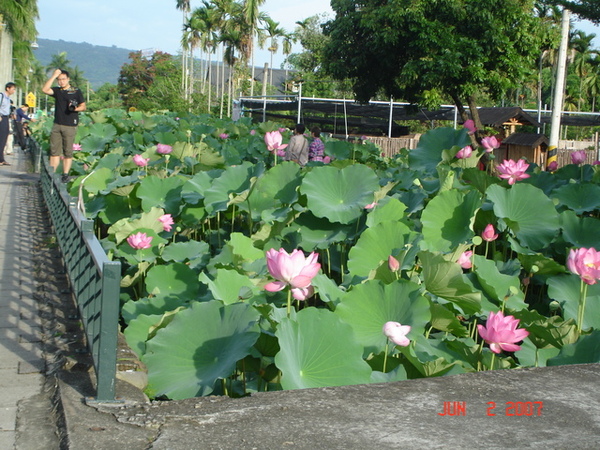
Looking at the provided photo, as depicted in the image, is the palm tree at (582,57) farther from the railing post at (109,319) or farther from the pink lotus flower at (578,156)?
the railing post at (109,319)

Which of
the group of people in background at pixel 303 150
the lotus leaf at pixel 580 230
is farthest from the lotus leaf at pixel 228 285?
the group of people in background at pixel 303 150

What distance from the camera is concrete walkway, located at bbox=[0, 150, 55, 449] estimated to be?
8.61 ft

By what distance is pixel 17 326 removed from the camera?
373 cm

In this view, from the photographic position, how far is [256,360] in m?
2.76

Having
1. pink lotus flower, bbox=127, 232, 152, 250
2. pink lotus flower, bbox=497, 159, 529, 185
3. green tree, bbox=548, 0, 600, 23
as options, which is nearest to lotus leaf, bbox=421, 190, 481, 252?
pink lotus flower, bbox=497, 159, 529, 185

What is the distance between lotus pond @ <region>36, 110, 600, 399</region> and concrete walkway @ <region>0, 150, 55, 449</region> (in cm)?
45

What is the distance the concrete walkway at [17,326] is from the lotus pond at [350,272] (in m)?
0.45

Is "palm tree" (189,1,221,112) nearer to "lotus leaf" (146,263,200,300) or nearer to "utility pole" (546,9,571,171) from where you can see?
"utility pole" (546,9,571,171)

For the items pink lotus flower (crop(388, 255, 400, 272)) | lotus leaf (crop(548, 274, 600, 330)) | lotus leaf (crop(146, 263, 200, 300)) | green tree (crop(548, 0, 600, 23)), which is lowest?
lotus leaf (crop(146, 263, 200, 300))

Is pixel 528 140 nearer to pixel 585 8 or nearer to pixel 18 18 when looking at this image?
pixel 585 8

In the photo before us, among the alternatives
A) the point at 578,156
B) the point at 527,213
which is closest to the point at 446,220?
the point at 527,213

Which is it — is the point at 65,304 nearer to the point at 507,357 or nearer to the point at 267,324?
the point at 267,324

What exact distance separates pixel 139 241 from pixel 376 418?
240 centimetres

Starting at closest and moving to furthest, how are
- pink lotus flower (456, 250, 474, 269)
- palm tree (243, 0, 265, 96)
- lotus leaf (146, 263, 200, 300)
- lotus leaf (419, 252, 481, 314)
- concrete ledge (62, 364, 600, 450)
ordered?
1. concrete ledge (62, 364, 600, 450)
2. lotus leaf (419, 252, 481, 314)
3. pink lotus flower (456, 250, 474, 269)
4. lotus leaf (146, 263, 200, 300)
5. palm tree (243, 0, 265, 96)
